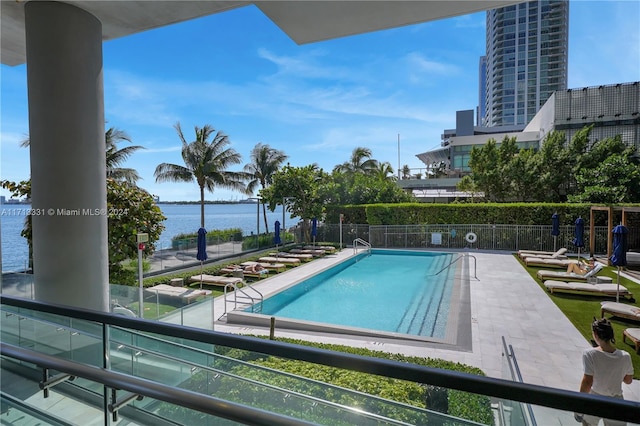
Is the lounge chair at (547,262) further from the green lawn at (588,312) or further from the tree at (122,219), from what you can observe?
the tree at (122,219)

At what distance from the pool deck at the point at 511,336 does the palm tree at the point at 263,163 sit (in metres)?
19.6

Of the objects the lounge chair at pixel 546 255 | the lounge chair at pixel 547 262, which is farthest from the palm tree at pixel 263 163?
the lounge chair at pixel 547 262

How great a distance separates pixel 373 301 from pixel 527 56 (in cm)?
13505

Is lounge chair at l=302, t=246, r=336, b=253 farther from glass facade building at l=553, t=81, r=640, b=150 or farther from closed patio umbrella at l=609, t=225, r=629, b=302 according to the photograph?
glass facade building at l=553, t=81, r=640, b=150

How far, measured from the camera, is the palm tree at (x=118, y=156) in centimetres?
2147

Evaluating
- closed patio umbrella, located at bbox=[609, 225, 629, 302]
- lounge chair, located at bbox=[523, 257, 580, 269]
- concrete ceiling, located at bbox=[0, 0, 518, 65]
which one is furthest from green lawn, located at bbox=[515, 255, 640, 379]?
concrete ceiling, located at bbox=[0, 0, 518, 65]

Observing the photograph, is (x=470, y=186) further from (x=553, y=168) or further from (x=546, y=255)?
(x=546, y=255)

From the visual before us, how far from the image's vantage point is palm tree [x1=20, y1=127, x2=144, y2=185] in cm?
2147

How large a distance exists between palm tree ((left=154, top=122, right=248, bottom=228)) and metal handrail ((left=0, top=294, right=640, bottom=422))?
80.6ft

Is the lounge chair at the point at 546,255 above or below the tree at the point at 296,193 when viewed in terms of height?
below

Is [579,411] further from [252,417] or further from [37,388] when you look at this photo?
[37,388]

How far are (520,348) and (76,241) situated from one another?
26.3ft

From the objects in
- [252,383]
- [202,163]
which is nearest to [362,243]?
[202,163]

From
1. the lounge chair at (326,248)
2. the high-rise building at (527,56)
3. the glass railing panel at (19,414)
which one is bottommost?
the lounge chair at (326,248)
